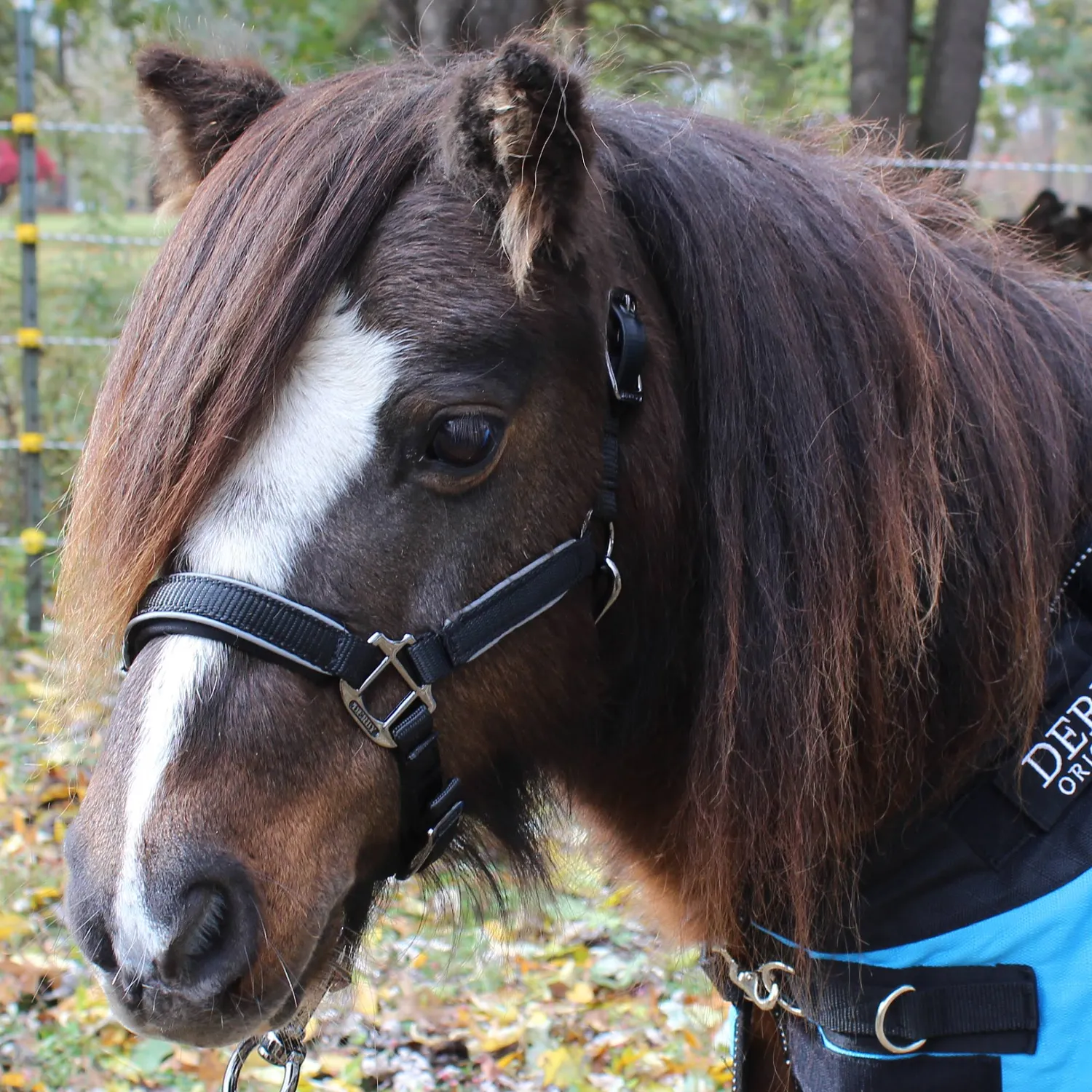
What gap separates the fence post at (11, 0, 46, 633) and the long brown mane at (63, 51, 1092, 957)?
4371mm

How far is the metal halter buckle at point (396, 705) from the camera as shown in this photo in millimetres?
1366

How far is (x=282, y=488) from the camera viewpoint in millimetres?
1352

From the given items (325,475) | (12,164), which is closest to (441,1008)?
(325,475)

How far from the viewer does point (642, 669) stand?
170 cm

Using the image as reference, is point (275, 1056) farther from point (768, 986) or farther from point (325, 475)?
point (325, 475)

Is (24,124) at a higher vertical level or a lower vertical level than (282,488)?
higher

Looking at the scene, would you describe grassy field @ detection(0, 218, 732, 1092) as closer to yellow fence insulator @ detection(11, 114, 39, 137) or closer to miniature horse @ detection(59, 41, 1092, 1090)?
miniature horse @ detection(59, 41, 1092, 1090)

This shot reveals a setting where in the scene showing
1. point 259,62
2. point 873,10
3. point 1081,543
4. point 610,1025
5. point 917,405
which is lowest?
point 610,1025

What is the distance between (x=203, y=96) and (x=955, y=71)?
5.49 metres

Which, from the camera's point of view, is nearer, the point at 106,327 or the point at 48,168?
the point at 106,327

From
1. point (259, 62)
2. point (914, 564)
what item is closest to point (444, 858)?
point (914, 564)

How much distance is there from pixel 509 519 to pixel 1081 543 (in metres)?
0.94

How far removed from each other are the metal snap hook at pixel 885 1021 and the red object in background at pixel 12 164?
7833mm

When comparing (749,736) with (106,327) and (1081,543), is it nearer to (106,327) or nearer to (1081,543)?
(1081,543)
